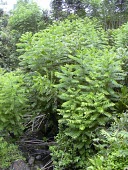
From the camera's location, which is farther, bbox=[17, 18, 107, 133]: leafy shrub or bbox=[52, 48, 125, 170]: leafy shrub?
bbox=[17, 18, 107, 133]: leafy shrub

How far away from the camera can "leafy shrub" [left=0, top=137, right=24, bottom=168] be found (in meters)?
4.90

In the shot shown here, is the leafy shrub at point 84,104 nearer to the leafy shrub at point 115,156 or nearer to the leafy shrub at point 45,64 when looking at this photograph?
the leafy shrub at point 45,64

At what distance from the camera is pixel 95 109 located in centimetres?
435

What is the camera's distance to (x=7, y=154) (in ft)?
16.6

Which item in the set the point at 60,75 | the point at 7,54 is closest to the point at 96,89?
the point at 60,75

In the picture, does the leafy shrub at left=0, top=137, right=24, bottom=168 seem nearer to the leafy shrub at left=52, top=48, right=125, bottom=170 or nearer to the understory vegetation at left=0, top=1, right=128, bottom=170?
the understory vegetation at left=0, top=1, right=128, bottom=170

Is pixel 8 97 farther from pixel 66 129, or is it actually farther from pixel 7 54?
pixel 7 54

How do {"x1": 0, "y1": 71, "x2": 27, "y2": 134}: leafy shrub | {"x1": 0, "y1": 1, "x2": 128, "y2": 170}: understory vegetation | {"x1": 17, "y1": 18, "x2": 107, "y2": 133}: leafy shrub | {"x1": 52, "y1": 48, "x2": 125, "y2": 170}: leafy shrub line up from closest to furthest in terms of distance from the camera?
{"x1": 0, "y1": 1, "x2": 128, "y2": 170}: understory vegetation
{"x1": 52, "y1": 48, "x2": 125, "y2": 170}: leafy shrub
{"x1": 0, "y1": 71, "x2": 27, "y2": 134}: leafy shrub
{"x1": 17, "y1": 18, "x2": 107, "y2": 133}: leafy shrub

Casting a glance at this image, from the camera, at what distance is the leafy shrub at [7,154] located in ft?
16.1

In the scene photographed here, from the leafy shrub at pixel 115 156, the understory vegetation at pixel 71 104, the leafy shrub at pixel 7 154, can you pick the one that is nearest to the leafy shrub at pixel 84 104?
the understory vegetation at pixel 71 104

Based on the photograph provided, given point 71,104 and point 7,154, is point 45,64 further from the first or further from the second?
point 7,154

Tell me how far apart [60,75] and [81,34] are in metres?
2.65

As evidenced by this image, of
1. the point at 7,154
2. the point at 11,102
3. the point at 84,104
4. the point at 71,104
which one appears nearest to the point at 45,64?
the point at 11,102

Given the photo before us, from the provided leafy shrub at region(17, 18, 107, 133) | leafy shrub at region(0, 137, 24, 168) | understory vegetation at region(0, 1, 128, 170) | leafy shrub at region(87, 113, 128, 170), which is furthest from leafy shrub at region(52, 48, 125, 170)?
leafy shrub at region(0, 137, 24, 168)
